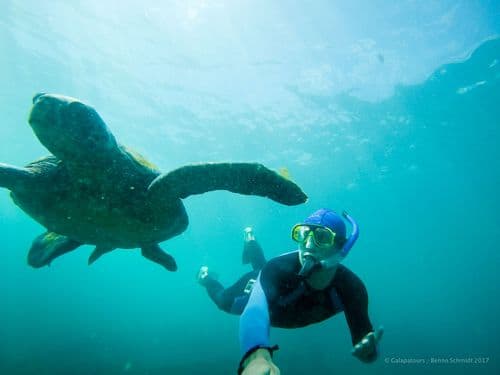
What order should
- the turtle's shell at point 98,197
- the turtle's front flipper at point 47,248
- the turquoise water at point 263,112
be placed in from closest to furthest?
1. the turtle's shell at point 98,197
2. the turtle's front flipper at point 47,248
3. the turquoise water at point 263,112

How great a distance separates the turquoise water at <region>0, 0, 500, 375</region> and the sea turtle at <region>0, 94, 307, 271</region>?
525 inches

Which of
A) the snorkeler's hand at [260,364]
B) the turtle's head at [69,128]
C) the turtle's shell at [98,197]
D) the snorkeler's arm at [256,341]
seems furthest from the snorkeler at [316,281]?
the turtle's head at [69,128]

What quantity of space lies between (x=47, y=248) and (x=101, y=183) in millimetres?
3239

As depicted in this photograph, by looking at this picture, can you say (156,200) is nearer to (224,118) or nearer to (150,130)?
(224,118)

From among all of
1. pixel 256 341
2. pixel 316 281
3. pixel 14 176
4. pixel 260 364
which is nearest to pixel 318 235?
pixel 316 281

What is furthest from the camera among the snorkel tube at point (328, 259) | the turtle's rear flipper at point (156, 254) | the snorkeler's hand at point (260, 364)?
the turtle's rear flipper at point (156, 254)

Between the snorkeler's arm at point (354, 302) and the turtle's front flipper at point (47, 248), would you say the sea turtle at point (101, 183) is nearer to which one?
the turtle's front flipper at point (47, 248)

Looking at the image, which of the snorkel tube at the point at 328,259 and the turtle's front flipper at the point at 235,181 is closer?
the turtle's front flipper at the point at 235,181

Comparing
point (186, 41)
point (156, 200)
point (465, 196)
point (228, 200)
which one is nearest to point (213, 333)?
point (228, 200)

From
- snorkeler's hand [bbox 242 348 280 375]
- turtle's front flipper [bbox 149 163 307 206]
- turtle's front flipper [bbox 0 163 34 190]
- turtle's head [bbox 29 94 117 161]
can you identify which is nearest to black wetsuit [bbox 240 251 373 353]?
turtle's front flipper [bbox 149 163 307 206]

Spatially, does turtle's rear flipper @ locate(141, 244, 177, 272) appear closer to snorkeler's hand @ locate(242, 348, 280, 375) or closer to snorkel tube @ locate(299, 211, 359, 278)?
snorkel tube @ locate(299, 211, 359, 278)

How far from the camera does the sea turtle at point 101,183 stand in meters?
3.67

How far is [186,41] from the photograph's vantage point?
1844 cm

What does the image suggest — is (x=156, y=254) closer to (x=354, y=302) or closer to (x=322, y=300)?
(x=322, y=300)
